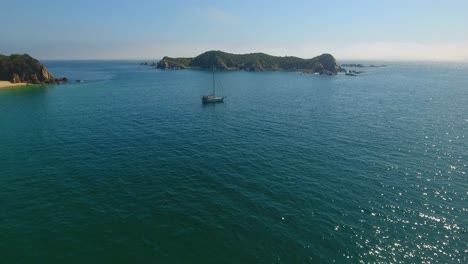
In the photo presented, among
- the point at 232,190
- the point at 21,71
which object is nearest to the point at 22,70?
the point at 21,71

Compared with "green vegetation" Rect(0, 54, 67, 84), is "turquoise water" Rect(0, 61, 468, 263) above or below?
below

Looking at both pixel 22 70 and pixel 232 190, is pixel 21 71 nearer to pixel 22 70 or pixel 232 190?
pixel 22 70

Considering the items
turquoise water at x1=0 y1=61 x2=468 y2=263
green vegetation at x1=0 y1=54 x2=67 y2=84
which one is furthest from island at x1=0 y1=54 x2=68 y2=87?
turquoise water at x1=0 y1=61 x2=468 y2=263

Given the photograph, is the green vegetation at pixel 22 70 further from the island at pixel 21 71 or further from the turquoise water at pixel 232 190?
the turquoise water at pixel 232 190

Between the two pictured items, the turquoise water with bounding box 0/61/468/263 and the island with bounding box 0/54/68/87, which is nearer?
the turquoise water with bounding box 0/61/468/263

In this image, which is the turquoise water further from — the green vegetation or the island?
the green vegetation
